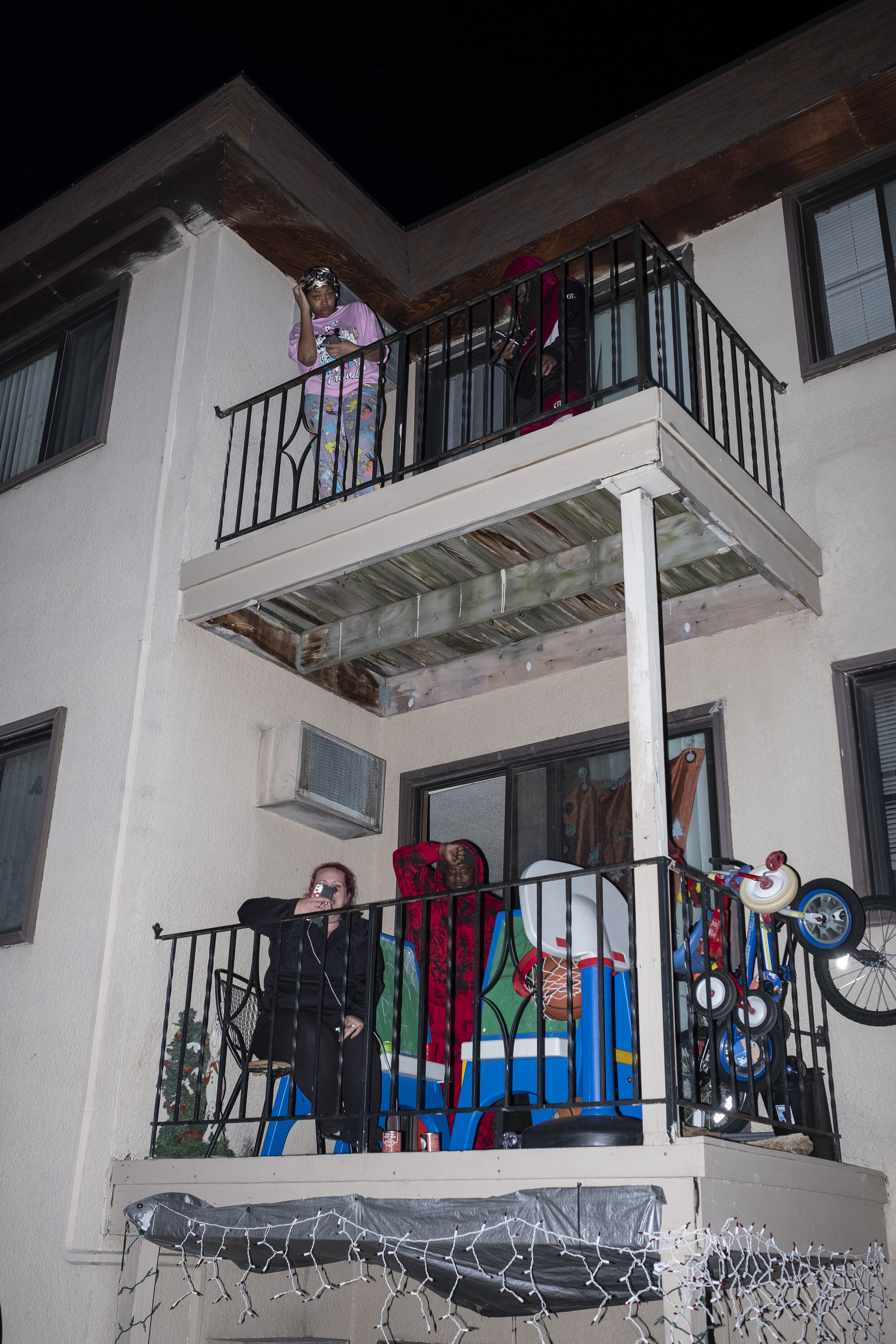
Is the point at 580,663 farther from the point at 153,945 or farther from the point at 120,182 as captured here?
the point at 120,182

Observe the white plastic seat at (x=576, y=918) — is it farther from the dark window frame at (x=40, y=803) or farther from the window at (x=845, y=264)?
the window at (x=845, y=264)

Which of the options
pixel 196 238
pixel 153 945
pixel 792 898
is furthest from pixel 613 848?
pixel 196 238

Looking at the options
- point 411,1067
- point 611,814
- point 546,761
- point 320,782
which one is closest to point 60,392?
point 320,782

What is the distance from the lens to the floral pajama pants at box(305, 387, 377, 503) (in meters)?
6.59

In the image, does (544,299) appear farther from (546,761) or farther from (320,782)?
(320,782)

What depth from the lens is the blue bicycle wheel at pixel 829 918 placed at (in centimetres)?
460

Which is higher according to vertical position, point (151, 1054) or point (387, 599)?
point (387, 599)

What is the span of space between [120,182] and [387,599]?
3052 mm

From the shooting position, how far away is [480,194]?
7.47 m

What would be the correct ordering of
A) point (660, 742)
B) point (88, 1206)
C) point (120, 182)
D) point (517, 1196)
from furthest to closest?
point (120, 182), point (88, 1206), point (660, 742), point (517, 1196)

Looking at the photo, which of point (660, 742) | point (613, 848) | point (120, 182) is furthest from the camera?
point (120, 182)

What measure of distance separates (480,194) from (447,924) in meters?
4.74

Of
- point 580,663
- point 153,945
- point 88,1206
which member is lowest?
point 88,1206

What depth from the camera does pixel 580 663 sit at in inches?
250
